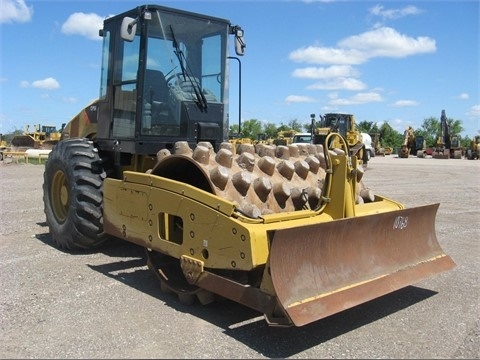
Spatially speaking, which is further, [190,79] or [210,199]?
[190,79]

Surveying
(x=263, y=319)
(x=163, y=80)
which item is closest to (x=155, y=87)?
(x=163, y=80)

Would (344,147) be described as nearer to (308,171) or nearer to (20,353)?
(308,171)

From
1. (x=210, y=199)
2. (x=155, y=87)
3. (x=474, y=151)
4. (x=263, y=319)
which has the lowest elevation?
(x=263, y=319)

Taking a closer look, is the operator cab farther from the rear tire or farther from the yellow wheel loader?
the rear tire

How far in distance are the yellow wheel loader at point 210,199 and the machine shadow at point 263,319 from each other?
157mm

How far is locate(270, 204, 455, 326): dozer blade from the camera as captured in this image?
368 cm

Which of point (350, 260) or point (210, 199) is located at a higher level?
point (210, 199)

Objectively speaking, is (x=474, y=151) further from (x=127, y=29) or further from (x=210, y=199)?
(x=210, y=199)

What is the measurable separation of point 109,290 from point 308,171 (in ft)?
7.72

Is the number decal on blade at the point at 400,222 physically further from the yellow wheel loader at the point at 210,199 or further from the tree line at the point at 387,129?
the tree line at the point at 387,129

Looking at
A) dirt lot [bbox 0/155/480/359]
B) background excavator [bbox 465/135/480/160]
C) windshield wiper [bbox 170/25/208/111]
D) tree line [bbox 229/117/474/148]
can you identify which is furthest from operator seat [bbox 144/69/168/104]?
tree line [bbox 229/117/474/148]

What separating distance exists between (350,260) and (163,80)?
303 cm

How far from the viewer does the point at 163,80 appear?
5.85 meters

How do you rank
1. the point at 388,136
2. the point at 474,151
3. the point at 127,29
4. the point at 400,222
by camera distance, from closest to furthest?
the point at 400,222
the point at 127,29
the point at 474,151
the point at 388,136
